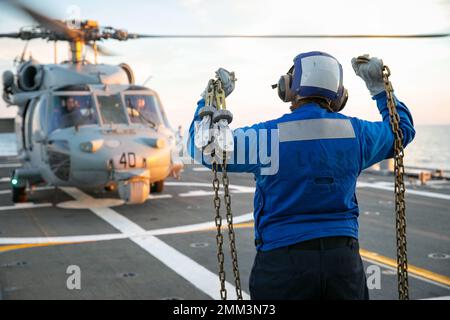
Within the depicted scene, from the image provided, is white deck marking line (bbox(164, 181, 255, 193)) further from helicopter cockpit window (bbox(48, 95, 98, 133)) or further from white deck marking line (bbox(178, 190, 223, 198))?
helicopter cockpit window (bbox(48, 95, 98, 133))

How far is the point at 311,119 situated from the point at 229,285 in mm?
4513

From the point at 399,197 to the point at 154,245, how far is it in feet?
21.9

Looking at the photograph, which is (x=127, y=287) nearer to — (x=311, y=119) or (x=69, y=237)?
(x=69, y=237)

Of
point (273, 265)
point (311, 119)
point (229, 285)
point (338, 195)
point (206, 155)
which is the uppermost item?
point (311, 119)

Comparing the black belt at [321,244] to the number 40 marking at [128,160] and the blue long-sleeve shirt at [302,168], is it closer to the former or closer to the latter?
the blue long-sleeve shirt at [302,168]

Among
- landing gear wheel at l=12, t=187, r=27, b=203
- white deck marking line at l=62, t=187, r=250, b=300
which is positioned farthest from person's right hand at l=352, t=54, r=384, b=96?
landing gear wheel at l=12, t=187, r=27, b=203

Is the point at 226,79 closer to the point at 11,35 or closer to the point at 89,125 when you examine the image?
the point at 89,125

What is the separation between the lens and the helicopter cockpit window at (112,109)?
1268 centimetres

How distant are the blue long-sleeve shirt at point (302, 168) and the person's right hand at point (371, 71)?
0.40 meters

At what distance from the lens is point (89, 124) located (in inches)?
491

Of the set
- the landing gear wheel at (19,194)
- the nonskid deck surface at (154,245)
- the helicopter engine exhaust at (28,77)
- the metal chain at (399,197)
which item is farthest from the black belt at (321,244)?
the helicopter engine exhaust at (28,77)

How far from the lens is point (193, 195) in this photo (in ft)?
48.4

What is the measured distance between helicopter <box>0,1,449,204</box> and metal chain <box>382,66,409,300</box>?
9.01 metres
